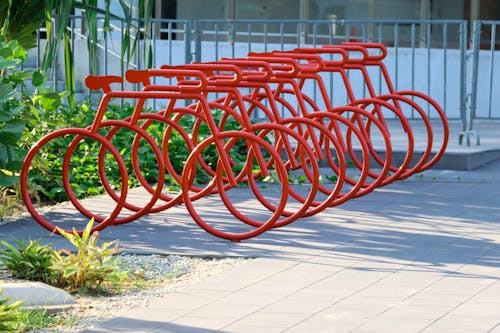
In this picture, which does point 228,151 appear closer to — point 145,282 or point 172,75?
point 172,75

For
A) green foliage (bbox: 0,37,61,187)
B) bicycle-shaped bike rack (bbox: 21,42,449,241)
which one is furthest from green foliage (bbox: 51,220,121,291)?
green foliage (bbox: 0,37,61,187)

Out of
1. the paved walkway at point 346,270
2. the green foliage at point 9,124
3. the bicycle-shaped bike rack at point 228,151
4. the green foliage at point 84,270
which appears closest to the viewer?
the paved walkway at point 346,270

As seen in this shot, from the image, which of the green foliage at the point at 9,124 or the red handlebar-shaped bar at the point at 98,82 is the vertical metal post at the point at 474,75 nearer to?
the red handlebar-shaped bar at the point at 98,82

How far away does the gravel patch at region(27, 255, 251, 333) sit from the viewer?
18.4ft

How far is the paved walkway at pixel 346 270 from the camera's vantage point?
546 cm

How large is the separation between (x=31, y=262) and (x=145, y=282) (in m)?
0.58

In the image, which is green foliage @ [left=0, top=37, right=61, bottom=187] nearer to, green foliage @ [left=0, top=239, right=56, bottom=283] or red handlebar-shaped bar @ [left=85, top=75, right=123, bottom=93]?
red handlebar-shaped bar @ [left=85, top=75, right=123, bottom=93]

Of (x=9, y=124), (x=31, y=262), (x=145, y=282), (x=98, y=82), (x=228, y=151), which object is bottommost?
(x=145, y=282)

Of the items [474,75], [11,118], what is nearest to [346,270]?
[11,118]

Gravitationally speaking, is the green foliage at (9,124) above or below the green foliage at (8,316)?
above

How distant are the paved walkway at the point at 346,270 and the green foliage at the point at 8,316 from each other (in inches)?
14.0

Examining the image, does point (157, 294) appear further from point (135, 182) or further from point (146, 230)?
point (135, 182)

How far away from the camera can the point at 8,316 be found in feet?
16.6

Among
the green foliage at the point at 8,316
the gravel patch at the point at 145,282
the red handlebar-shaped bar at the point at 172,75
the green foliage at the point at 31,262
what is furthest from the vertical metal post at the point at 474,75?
the green foliage at the point at 8,316
